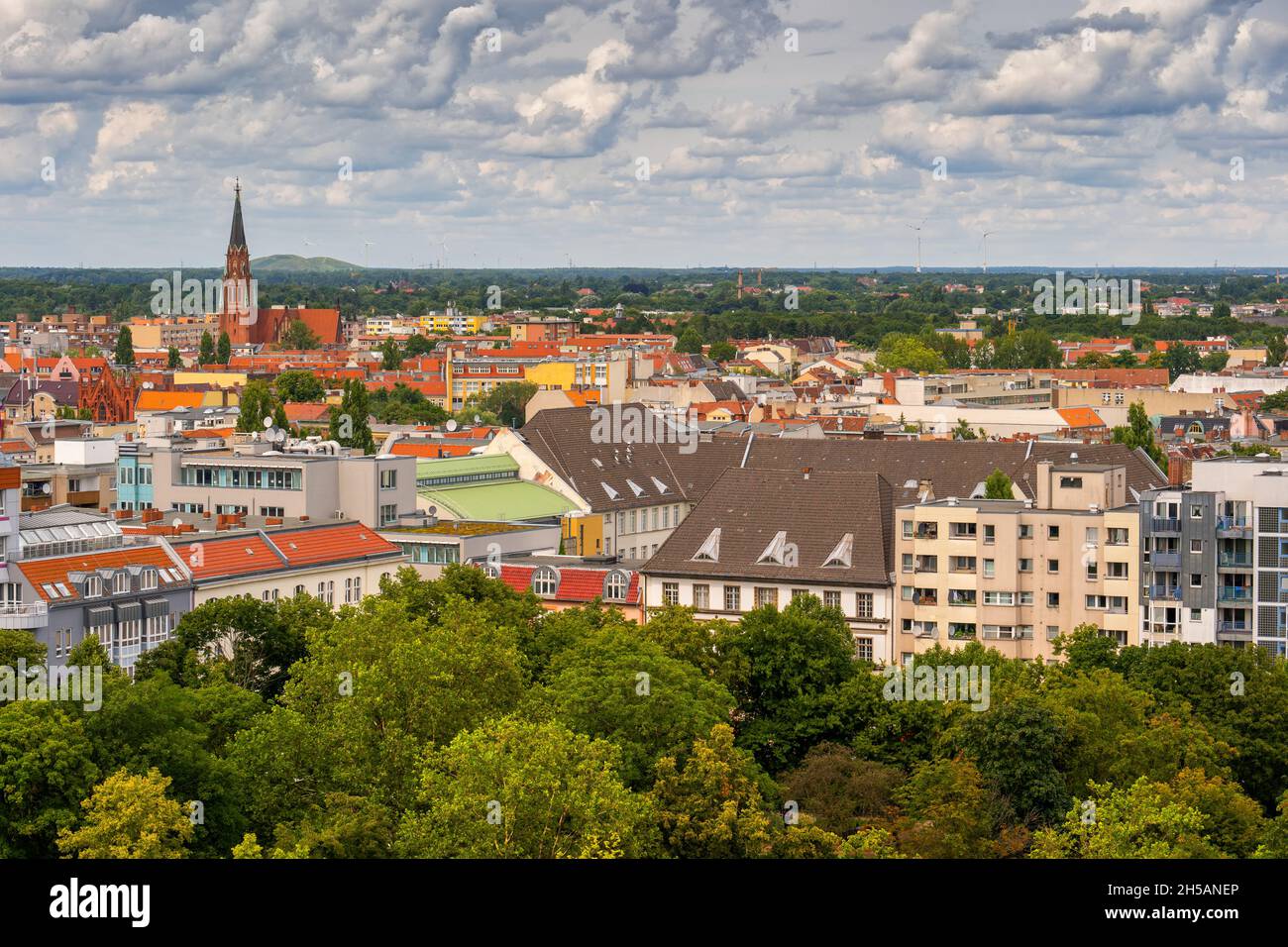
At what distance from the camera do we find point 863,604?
194ft

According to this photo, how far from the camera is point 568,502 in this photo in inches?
3098

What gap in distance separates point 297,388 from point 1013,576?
10824 centimetres

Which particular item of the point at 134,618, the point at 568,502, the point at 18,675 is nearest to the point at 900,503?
the point at 568,502

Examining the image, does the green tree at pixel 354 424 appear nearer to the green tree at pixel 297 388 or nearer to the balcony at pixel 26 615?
the green tree at pixel 297 388

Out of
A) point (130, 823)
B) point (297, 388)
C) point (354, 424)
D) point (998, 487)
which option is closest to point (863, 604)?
point (998, 487)

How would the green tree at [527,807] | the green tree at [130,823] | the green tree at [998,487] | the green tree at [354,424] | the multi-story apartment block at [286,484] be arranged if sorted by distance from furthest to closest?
1. the green tree at [354,424]
2. the multi-story apartment block at [286,484]
3. the green tree at [998,487]
4. the green tree at [130,823]
5. the green tree at [527,807]

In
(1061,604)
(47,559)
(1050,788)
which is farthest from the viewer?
(1061,604)

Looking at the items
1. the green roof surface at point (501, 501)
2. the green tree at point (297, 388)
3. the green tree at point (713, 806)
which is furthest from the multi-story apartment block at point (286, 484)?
the green tree at point (297, 388)

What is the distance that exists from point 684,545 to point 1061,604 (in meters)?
11.5

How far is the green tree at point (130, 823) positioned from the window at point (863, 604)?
2877 centimetres

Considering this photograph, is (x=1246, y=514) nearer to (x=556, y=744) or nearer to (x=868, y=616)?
(x=868, y=616)

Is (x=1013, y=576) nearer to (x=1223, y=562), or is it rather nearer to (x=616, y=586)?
(x=1223, y=562)

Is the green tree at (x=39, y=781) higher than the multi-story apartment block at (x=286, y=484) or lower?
lower

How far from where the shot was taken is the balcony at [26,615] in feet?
167
